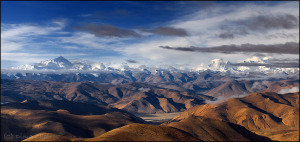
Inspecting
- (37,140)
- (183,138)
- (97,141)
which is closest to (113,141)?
(97,141)

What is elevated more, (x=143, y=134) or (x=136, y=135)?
(x=136, y=135)

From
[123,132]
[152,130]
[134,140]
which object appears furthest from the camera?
[152,130]

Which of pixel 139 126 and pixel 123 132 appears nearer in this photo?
pixel 123 132

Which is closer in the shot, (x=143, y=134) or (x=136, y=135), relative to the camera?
(x=136, y=135)

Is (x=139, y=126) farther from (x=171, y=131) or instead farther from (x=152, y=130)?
(x=171, y=131)

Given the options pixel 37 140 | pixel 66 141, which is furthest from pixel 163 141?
pixel 37 140

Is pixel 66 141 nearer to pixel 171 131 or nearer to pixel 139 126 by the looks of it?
pixel 139 126

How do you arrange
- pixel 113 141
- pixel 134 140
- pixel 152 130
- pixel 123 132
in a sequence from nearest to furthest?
pixel 113 141 < pixel 134 140 < pixel 123 132 < pixel 152 130

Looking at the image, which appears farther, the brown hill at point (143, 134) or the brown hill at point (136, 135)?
the brown hill at point (143, 134)

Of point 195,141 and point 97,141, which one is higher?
point 97,141

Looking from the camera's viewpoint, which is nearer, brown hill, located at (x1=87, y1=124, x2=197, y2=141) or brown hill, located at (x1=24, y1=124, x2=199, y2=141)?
brown hill, located at (x1=24, y1=124, x2=199, y2=141)
